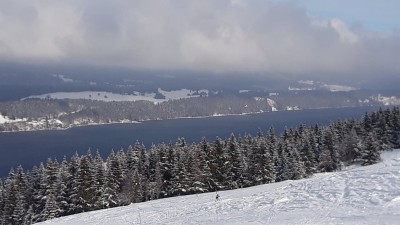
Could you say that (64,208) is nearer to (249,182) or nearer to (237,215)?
(249,182)

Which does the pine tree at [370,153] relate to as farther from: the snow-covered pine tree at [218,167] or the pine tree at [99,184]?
the pine tree at [99,184]

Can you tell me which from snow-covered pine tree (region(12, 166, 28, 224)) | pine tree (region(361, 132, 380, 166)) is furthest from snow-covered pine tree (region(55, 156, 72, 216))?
pine tree (region(361, 132, 380, 166))

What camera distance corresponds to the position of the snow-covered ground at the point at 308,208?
21656 millimetres

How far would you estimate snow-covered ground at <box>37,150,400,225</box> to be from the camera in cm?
2166

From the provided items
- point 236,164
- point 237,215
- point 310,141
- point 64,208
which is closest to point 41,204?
point 64,208

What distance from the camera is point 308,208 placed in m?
24.6

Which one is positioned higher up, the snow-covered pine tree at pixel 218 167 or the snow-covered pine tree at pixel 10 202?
the snow-covered pine tree at pixel 218 167

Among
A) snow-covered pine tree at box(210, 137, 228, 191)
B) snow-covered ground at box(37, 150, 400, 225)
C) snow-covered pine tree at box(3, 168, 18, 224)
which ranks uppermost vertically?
snow-covered ground at box(37, 150, 400, 225)

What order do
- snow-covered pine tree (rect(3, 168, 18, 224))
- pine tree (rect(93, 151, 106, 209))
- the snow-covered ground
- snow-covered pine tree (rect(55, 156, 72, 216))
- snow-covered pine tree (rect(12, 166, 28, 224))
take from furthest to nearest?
snow-covered pine tree (rect(3, 168, 18, 224))
snow-covered pine tree (rect(12, 166, 28, 224))
snow-covered pine tree (rect(55, 156, 72, 216))
pine tree (rect(93, 151, 106, 209))
the snow-covered ground

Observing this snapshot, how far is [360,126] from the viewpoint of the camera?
309 feet

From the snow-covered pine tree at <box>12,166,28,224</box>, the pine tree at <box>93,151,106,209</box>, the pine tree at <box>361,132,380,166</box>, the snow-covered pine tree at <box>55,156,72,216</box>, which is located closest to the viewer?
the pine tree at <box>93,151,106,209</box>

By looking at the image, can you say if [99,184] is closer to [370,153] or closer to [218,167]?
[218,167]

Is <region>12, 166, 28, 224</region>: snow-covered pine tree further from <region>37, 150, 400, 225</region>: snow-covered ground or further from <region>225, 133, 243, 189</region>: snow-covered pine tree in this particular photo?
<region>225, 133, 243, 189</region>: snow-covered pine tree

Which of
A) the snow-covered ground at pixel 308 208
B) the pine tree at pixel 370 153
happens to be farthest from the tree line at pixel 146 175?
the snow-covered ground at pixel 308 208
